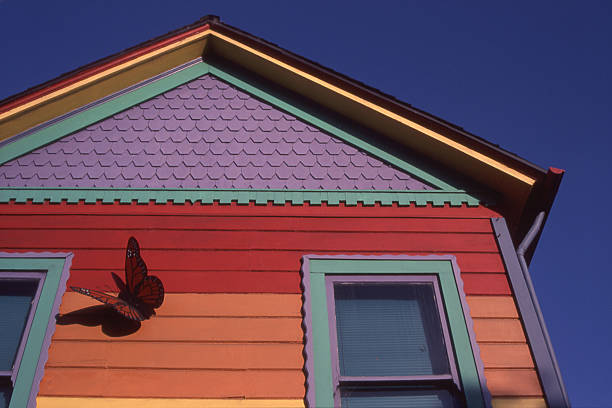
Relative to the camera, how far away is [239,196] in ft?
19.0

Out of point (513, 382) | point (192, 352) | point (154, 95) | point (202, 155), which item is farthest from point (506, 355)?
point (154, 95)

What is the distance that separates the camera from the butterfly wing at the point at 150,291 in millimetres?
4727

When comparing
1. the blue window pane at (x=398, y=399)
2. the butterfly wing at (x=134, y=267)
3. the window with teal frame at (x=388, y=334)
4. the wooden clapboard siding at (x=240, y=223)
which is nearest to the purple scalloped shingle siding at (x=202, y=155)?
the wooden clapboard siding at (x=240, y=223)

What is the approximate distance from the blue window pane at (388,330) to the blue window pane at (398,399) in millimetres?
173

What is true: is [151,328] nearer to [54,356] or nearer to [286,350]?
[54,356]

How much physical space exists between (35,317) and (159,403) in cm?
132

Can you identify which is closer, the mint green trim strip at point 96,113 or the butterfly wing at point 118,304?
the butterfly wing at point 118,304

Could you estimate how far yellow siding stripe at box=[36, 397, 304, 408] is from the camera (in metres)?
4.32

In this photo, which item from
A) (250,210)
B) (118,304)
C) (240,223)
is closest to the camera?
(118,304)

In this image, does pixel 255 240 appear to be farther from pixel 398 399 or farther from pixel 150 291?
pixel 398 399

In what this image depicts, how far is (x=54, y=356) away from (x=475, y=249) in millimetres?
3672

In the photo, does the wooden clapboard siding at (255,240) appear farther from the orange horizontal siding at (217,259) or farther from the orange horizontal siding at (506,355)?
the orange horizontal siding at (506,355)

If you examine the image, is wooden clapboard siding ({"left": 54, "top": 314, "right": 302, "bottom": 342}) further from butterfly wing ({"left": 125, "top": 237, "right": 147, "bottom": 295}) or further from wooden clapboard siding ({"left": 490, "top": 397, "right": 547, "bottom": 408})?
wooden clapboard siding ({"left": 490, "top": 397, "right": 547, "bottom": 408})

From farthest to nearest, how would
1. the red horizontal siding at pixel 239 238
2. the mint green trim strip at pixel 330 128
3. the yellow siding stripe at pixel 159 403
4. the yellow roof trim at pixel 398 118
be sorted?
the mint green trim strip at pixel 330 128 → the yellow roof trim at pixel 398 118 → the red horizontal siding at pixel 239 238 → the yellow siding stripe at pixel 159 403
